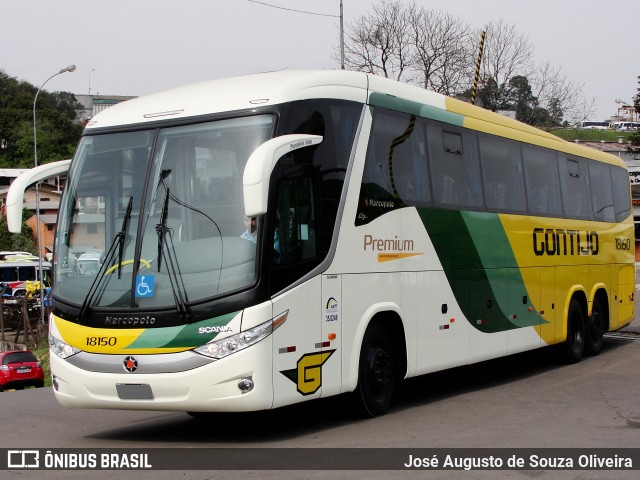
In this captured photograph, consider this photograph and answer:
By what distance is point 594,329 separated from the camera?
18.2 m

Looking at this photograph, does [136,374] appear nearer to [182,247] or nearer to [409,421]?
[182,247]

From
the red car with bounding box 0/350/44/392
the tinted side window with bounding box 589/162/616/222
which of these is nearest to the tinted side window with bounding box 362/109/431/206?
the tinted side window with bounding box 589/162/616/222

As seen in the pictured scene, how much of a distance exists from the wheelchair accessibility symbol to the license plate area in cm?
84

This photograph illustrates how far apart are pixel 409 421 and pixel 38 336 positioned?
51.6 meters

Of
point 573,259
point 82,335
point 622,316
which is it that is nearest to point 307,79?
point 82,335

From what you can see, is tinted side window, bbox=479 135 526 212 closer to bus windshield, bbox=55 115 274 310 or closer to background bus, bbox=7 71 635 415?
background bus, bbox=7 71 635 415

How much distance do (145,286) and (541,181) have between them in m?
8.36

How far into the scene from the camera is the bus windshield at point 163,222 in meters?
9.38

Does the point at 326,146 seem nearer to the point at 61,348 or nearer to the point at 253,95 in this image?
the point at 253,95

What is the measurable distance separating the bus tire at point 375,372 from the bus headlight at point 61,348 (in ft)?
9.83

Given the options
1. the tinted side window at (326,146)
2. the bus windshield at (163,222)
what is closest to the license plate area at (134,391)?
the bus windshield at (163,222)

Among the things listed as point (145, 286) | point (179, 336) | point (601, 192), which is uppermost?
point (601, 192)

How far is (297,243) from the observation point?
9820 mm

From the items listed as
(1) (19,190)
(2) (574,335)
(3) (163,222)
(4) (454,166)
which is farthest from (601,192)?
(1) (19,190)
